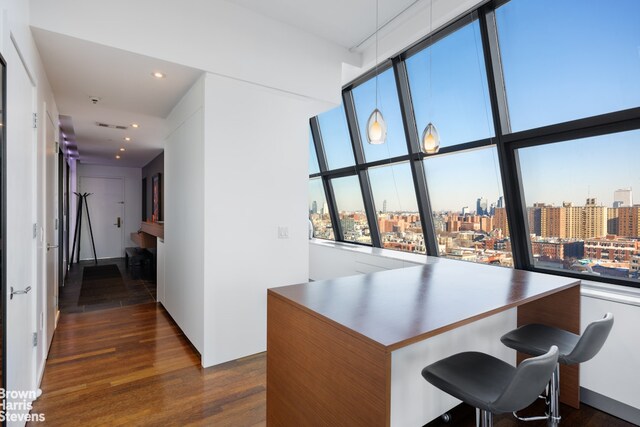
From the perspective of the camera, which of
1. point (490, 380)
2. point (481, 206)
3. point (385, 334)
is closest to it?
point (385, 334)

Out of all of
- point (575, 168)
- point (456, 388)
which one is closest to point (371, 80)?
point (575, 168)

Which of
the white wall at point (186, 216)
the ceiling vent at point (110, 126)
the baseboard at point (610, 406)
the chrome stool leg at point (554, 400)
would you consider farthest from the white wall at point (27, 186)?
the baseboard at point (610, 406)

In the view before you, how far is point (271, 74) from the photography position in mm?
3141

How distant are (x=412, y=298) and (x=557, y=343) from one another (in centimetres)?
98

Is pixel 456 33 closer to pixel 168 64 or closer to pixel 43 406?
pixel 168 64

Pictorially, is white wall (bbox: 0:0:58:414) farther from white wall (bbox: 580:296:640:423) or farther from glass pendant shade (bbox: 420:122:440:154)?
white wall (bbox: 580:296:640:423)

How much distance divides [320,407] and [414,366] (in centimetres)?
73

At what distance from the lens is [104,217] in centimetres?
837

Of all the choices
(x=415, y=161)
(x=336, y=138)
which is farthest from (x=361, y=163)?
(x=415, y=161)

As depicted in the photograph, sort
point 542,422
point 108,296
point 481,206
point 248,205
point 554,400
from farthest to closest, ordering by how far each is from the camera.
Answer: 1. point 108,296
2. point 481,206
3. point 248,205
4. point 542,422
5. point 554,400

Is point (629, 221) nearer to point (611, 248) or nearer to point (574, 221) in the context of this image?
point (611, 248)

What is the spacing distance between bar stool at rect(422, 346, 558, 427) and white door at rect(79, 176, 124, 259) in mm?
9168

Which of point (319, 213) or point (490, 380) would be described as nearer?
point (490, 380)

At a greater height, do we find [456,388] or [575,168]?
[575,168]
